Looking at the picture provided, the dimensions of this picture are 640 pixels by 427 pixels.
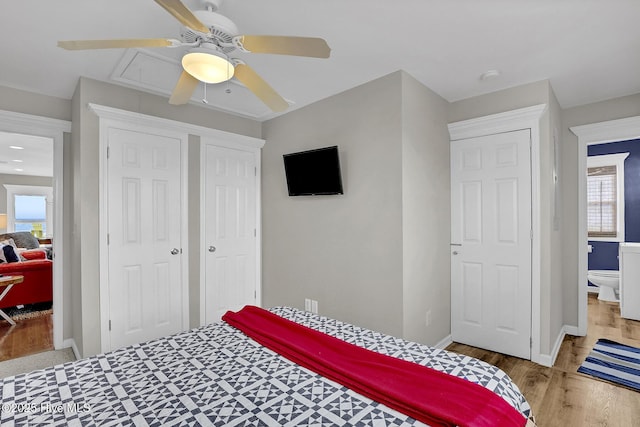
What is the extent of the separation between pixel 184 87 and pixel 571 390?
11.3ft

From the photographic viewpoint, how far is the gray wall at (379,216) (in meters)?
2.71

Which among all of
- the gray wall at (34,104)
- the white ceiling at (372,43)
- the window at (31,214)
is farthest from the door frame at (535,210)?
the window at (31,214)

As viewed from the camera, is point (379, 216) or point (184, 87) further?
point (379, 216)

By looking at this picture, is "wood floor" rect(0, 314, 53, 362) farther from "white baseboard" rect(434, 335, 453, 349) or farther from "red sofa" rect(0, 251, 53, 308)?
"white baseboard" rect(434, 335, 453, 349)

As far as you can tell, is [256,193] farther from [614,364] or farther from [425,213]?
[614,364]

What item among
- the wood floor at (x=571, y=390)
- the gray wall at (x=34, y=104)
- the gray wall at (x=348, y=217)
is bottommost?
the wood floor at (x=571, y=390)

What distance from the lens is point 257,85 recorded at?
6.42ft

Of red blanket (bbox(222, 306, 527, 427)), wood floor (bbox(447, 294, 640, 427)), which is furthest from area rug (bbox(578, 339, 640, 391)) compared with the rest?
red blanket (bbox(222, 306, 527, 427))

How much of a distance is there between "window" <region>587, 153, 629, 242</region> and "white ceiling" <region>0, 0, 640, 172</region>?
236cm

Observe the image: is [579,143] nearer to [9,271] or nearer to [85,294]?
[85,294]

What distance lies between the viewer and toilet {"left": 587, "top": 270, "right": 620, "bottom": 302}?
15.0 feet

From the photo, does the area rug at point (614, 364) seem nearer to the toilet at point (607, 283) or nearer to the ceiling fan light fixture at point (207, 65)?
the toilet at point (607, 283)

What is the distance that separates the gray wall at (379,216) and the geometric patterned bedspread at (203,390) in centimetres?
111

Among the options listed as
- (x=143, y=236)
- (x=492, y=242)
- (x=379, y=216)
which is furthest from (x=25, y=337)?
(x=492, y=242)
